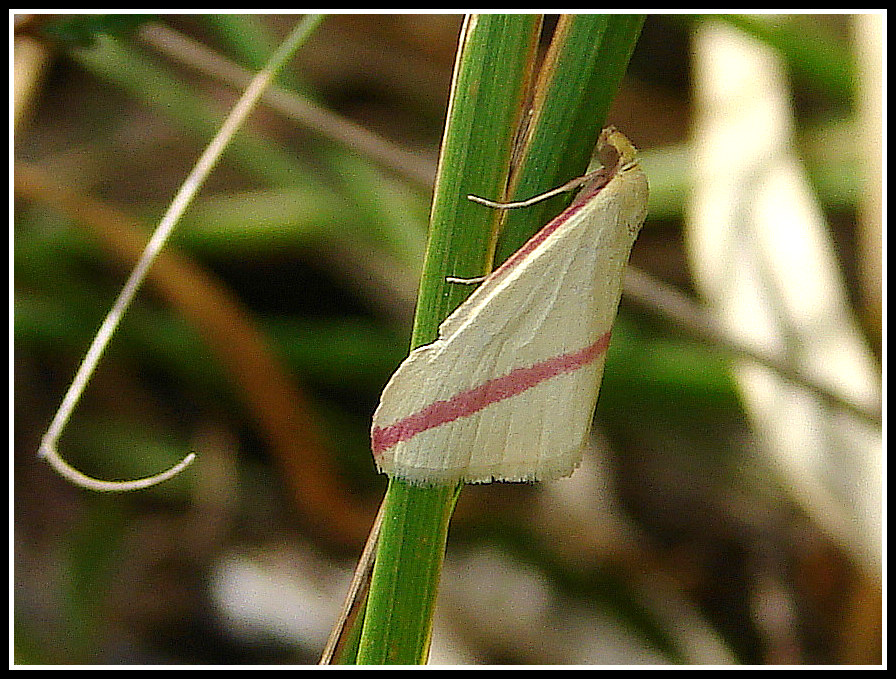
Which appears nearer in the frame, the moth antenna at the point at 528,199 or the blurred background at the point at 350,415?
the moth antenna at the point at 528,199

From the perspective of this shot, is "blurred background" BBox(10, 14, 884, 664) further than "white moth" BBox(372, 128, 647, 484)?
Yes

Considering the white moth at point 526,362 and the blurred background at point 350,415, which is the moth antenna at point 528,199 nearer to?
the white moth at point 526,362

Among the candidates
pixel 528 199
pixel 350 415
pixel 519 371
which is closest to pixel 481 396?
pixel 519 371

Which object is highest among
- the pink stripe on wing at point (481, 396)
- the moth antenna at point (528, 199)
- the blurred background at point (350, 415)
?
the blurred background at point (350, 415)

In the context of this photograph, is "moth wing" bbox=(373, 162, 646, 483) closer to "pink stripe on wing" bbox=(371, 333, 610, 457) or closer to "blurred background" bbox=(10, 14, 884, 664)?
"pink stripe on wing" bbox=(371, 333, 610, 457)

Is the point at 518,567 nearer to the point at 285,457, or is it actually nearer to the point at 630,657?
the point at 630,657

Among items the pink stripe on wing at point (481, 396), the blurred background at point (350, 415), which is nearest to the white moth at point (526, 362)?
the pink stripe on wing at point (481, 396)

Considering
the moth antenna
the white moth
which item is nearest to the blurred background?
the white moth

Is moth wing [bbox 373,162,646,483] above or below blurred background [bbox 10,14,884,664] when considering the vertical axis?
below

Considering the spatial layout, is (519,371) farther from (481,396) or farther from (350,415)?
(350,415)
